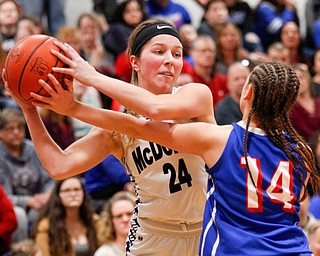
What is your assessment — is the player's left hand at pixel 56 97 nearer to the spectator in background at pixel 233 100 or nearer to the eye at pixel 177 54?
the eye at pixel 177 54

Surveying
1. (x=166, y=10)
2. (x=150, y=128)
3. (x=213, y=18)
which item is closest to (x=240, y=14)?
(x=213, y=18)

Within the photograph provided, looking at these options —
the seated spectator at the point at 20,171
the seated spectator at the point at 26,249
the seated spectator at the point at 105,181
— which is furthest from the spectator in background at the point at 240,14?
the seated spectator at the point at 26,249

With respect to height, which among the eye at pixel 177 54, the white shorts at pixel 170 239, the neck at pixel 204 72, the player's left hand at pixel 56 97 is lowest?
the white shorts at pixel 170 239

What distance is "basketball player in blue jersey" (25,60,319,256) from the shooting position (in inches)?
147

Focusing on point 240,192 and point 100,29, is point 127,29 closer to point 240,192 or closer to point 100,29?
point 100,29

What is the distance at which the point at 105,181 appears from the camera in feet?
26.2

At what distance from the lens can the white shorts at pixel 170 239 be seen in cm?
455

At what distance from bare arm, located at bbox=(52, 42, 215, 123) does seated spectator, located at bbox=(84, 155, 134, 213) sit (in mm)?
3779

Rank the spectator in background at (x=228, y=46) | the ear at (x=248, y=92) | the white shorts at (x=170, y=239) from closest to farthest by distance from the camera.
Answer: the ear at (x=248, y=92)
the white shorts at (x=170, y=239)
the spectator in background at (x=228, y=46)

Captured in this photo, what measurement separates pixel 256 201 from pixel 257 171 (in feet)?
0.48

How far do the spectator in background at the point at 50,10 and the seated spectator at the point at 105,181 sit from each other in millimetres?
3591

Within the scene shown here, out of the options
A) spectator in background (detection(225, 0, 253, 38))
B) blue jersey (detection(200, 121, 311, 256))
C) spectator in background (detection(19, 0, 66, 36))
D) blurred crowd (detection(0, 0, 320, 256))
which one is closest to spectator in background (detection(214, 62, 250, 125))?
blurred crowd (detection(0, 0, 320, 256))

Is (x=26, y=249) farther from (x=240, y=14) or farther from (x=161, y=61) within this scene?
(x=240, y=14)

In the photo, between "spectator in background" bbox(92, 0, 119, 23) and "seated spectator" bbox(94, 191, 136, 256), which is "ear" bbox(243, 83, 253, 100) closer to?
"seated spectator" bbox(94, 191, 136, 256)
